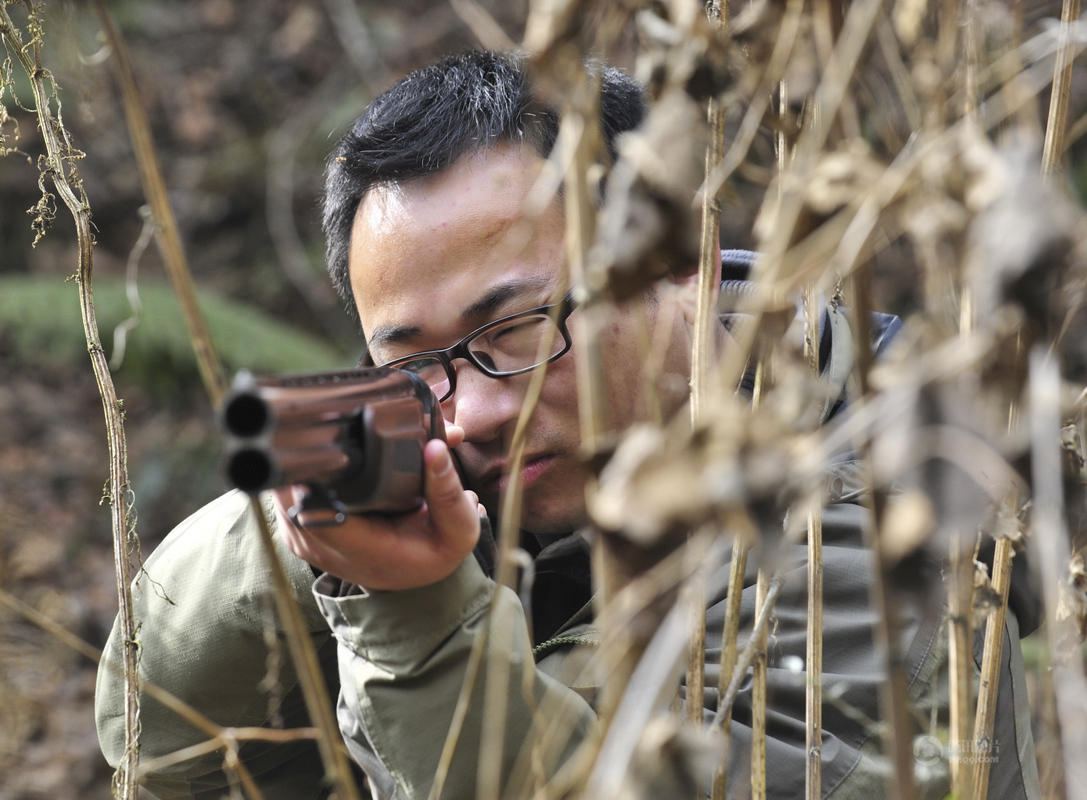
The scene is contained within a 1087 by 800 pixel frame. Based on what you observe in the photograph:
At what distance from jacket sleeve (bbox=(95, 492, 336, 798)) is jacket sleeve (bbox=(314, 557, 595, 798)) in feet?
1.13

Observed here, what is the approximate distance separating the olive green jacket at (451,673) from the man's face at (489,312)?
10cm

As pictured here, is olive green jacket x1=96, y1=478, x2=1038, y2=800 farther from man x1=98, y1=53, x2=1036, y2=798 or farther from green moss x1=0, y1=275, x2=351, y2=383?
green moss x1=0, y1=275, x2=351, y2=383

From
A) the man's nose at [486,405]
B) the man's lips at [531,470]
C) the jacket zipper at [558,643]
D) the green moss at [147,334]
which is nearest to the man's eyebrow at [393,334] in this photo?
the man's nose at [486,405]

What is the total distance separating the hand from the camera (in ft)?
2.76

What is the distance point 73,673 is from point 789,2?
3.17 meters

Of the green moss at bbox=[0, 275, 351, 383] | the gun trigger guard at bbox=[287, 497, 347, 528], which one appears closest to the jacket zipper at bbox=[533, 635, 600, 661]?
the gun trigger guard at bbox=[287, 497, 347, 528]

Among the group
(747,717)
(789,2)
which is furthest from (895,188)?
(747,717)

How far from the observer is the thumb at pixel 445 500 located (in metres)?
0.87

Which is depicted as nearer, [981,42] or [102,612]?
[981,42]

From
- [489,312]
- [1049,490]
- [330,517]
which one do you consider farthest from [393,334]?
[1049,490]

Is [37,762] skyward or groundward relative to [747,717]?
groundward

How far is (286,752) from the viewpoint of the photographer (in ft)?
4.81

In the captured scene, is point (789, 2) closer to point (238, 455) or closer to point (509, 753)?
point (238, 455)

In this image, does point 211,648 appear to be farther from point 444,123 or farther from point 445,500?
point 444,123
